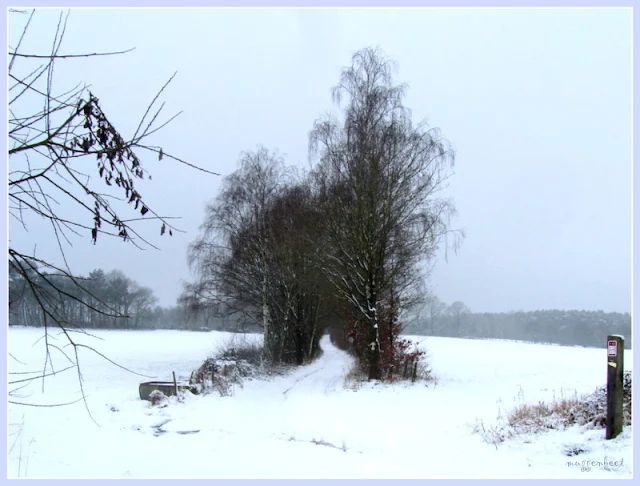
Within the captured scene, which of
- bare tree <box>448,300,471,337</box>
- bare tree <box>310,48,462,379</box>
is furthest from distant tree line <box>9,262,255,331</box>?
bare tree <box>448,300,471,337</box>

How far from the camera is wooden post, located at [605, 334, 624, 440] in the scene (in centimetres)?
497

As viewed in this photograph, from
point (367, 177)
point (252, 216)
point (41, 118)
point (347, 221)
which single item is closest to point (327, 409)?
point (347, 221)

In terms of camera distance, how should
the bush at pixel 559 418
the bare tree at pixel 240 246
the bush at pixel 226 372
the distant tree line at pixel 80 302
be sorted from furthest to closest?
the bare tree at pixel 240 246, the bush at pixel 226 372, the bush at pixel 559 418, the distant tree line at pixel 80 302

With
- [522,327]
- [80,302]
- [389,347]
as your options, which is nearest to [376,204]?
[389,347]

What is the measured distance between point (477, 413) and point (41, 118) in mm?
8049

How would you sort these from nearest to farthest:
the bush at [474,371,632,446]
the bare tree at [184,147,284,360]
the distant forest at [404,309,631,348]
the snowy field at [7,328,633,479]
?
the snowy field at [7,328,633,479] → the bush at [474,371,632,446] → the bare tree at [184,147,284,360] → the distant forest at [404,309,631,348]

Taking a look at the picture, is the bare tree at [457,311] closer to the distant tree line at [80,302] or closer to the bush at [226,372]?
the distant tree line at [80,302]

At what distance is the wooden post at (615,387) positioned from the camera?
497 centimetres

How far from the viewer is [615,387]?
5.07 metres

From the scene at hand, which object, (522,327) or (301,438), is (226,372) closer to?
(301,438)

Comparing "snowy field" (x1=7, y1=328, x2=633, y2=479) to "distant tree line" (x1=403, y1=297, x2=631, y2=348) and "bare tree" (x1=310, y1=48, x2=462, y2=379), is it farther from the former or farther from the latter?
"distant tree line" (x1=403, y1=297, x2=631, y2=348)

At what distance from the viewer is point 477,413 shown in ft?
26.2

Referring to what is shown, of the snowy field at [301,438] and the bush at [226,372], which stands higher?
the snowy field at [301,438]

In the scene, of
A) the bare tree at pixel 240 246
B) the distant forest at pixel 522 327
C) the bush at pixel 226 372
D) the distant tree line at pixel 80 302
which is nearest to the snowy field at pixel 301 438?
the bush at pixel 226 372
